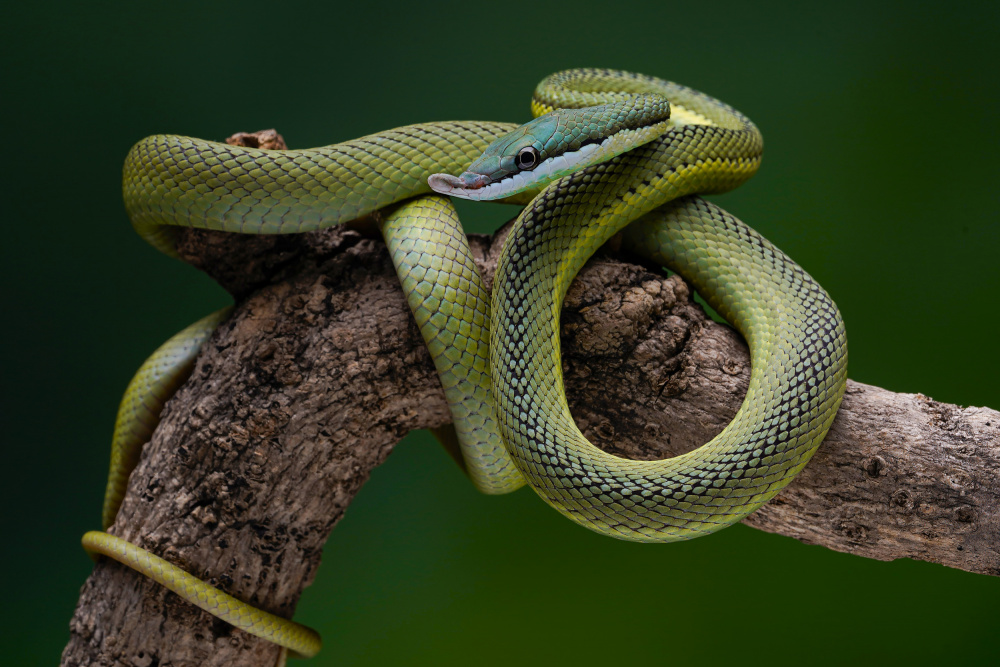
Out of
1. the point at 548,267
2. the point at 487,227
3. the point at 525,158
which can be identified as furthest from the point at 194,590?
the point at 487,227

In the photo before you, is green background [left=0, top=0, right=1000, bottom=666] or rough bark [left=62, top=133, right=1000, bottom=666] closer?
rough bark [left=62, top=133, right=1000, bottom=666]

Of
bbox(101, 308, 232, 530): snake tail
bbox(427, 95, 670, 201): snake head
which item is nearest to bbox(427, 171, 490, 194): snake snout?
bbox(427, 95, 670, 201): snake head

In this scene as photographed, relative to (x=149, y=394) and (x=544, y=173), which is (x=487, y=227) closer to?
(x=544, y=173)

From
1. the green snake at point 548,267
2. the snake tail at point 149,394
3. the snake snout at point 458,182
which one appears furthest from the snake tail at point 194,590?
the snake snout at point 458,182

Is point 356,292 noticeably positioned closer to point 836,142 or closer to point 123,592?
point 123,592

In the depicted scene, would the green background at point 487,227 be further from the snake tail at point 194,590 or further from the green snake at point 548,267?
the snake tail at point 194,590

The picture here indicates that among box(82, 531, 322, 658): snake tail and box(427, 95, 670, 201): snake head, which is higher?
box(427, 95, 670, 201): snake head

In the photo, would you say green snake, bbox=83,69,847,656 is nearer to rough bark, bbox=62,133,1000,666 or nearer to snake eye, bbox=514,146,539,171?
snake eye, bbox=514,146,539,171

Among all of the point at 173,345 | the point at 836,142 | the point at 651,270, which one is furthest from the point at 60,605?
the point at 836,142
